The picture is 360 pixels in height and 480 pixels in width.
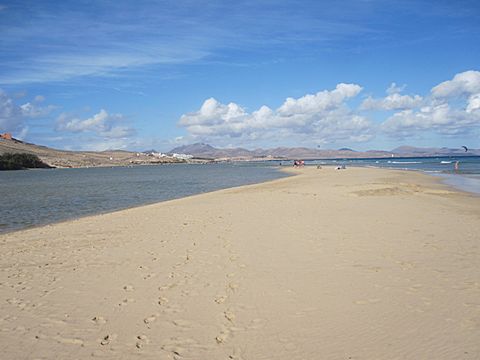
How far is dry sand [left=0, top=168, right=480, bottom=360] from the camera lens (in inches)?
207

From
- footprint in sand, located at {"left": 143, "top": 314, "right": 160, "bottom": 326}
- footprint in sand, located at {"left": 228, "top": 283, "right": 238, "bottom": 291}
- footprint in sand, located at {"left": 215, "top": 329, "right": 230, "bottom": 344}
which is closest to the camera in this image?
footprint in sand, located at {"left": 215, "top": 329, "right": 230, "bottom": 344}

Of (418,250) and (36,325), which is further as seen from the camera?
(418,250)

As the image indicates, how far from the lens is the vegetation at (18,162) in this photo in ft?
403

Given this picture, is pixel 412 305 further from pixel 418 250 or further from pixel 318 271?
pixel 418 250

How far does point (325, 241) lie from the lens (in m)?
11.3

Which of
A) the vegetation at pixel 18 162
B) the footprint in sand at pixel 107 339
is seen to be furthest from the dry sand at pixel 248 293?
the vegetation at pixel 18 162

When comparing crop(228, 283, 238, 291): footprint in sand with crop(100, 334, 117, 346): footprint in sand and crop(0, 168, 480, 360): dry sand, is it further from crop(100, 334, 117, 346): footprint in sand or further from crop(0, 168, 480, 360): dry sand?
crop(100, 334, 117, 346): footprint in sand

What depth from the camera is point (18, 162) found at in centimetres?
12750

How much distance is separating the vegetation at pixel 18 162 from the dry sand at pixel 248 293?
12845 centimetres

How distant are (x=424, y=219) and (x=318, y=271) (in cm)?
833

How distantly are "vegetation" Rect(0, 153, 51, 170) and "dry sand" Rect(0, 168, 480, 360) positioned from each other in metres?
128

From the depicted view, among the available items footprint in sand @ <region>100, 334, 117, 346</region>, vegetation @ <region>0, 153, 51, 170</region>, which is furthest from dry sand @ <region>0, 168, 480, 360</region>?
vegetation @ <region>0, 153, 51, 170</region>

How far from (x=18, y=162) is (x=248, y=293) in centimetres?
14204

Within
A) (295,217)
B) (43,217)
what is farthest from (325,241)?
(43,217)
